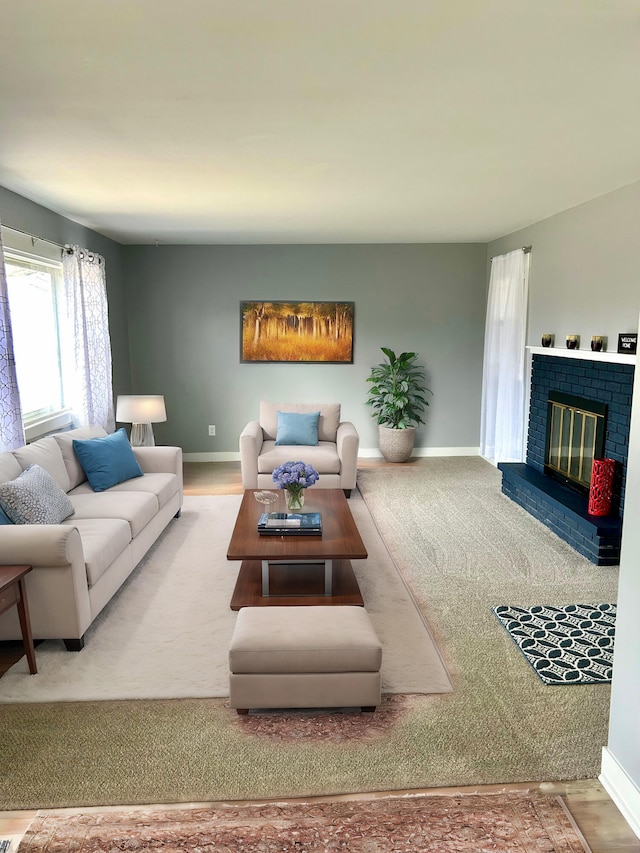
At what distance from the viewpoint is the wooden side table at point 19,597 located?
2584 mm

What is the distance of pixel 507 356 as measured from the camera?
615 centimetres

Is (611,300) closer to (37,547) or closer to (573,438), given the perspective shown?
(573,438)

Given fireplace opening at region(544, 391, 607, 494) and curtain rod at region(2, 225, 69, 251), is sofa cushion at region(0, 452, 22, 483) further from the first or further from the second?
fireplace opening at region(544, 391, 607, 494)

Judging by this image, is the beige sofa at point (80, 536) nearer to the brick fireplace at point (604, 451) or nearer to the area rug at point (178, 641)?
the area rug at point (178, 641)

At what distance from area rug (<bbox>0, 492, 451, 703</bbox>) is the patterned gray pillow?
0.61 m

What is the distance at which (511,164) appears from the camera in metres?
3.46

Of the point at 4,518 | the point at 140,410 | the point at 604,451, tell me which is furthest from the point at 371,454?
the point at 4,518

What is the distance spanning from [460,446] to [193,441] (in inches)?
127

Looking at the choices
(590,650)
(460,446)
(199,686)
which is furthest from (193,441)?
(590,650)

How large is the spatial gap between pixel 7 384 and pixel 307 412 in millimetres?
2931

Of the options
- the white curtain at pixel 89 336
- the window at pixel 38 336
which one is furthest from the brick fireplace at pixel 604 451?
the window at pixel 38 336

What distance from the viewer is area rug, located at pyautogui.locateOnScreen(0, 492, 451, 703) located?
2660 mm

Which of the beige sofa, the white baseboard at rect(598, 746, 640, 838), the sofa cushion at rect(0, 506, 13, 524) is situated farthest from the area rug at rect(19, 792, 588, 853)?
the sofa cushion at rect(0, 506, 13, 524)

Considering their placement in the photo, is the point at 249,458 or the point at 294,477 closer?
the point at 294,477
